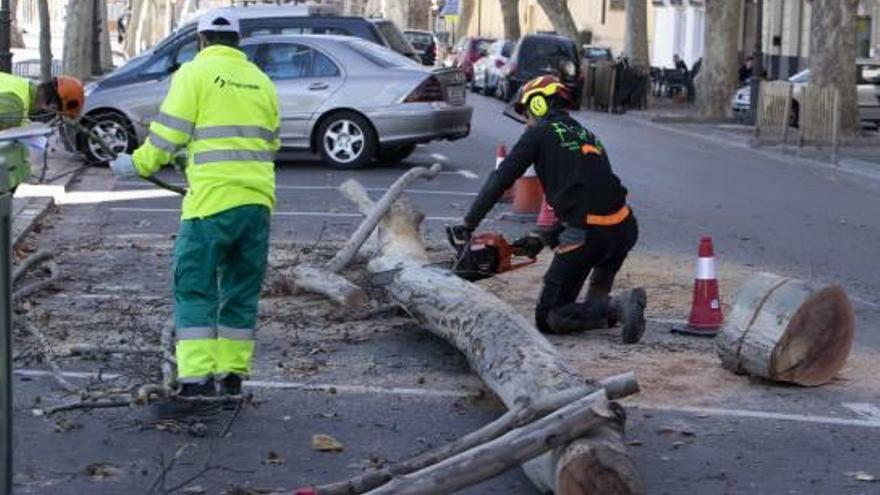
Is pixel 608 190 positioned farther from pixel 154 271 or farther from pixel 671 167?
pixel 671 167

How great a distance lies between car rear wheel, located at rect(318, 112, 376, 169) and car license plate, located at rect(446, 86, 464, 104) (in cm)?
119

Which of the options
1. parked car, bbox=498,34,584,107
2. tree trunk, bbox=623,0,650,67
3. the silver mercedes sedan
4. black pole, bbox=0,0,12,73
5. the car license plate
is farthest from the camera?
tree trunk, bbox=623,0,650,67

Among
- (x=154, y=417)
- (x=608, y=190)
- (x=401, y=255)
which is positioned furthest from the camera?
(x=401, y=255)

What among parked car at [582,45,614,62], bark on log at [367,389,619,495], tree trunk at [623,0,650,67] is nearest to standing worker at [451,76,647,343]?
bark on log at [367,389,619,495]

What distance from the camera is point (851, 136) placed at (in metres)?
28.1

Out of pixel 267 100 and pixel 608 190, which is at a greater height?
pixel 267 100

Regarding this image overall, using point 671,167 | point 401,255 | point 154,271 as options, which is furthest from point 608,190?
point 671,167

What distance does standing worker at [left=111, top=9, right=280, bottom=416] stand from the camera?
725 centimetres

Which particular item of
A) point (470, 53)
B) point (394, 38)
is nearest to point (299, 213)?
point (394, 38)

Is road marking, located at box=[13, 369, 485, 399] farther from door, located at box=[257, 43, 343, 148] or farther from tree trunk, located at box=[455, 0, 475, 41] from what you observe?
tree trunk, located at box=[455, 0, 475, 41]

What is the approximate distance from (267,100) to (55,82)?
1.54 meters

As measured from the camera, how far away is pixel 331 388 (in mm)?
8000

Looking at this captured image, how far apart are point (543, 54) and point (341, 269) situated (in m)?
28.2

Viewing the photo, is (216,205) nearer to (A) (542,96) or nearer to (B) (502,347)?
(B) (502,347)
